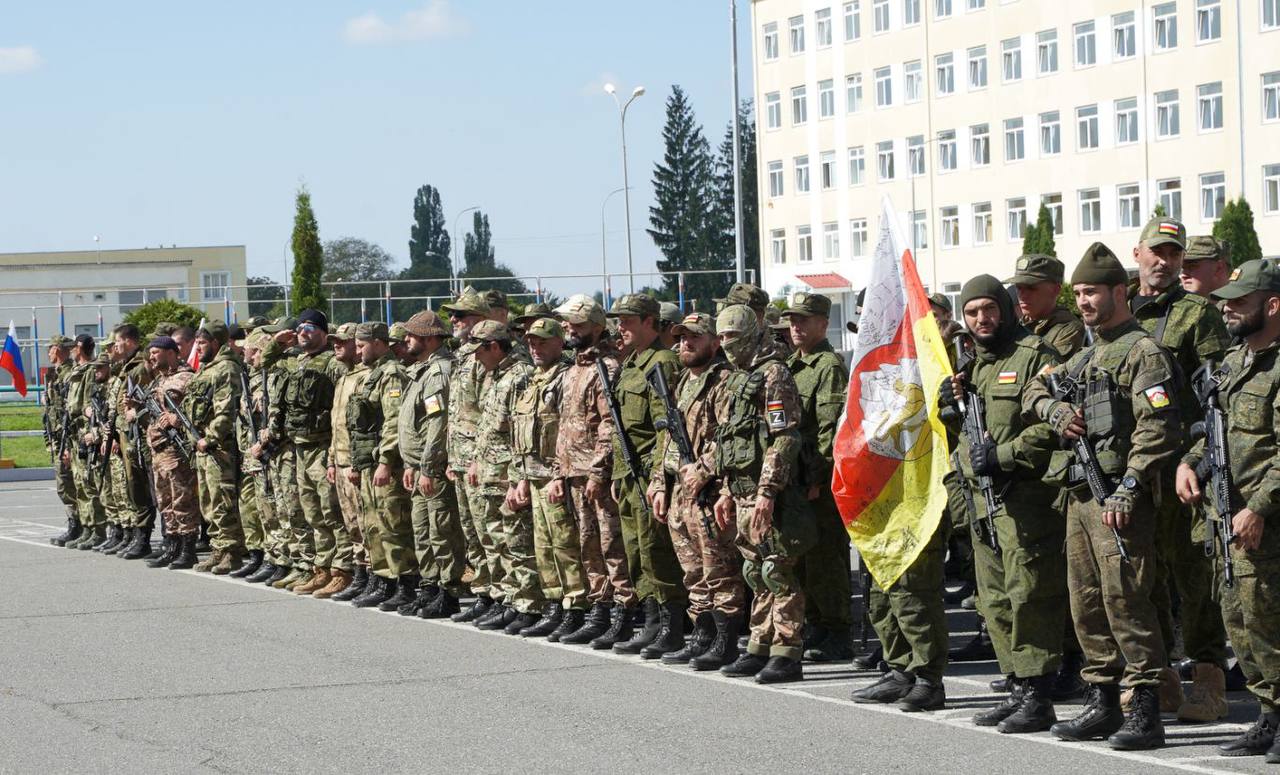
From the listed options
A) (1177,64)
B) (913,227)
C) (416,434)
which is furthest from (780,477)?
(913,227)

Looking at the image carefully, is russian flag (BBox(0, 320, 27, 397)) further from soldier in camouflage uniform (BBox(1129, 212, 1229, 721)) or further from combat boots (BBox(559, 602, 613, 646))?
soldier in camouflage uniform (BBox(1129, 212, 1229, 721))

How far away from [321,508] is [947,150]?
47393 millimetres

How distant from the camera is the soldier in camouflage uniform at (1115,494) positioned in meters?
7.57

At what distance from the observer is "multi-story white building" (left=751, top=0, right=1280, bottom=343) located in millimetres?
48562

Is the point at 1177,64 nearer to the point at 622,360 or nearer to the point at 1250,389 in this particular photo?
the point at 622,360

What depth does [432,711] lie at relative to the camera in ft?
29.1

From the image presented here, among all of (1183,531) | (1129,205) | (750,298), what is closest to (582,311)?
(750,298)

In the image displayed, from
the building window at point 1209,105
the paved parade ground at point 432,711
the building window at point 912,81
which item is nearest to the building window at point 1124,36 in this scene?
the building window at point 1209,105

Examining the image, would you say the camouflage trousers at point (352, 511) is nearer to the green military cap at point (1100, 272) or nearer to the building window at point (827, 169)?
the green military cap at point (1100, 272)

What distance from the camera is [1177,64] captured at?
49.6 metres

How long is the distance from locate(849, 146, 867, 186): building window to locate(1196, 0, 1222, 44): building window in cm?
1535

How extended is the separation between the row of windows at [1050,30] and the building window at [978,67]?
1.38 metres

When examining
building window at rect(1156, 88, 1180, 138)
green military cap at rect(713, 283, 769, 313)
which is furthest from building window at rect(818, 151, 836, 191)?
green military cap at rect(713, 283, 769, 313)

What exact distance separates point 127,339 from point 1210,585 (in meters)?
12.1
